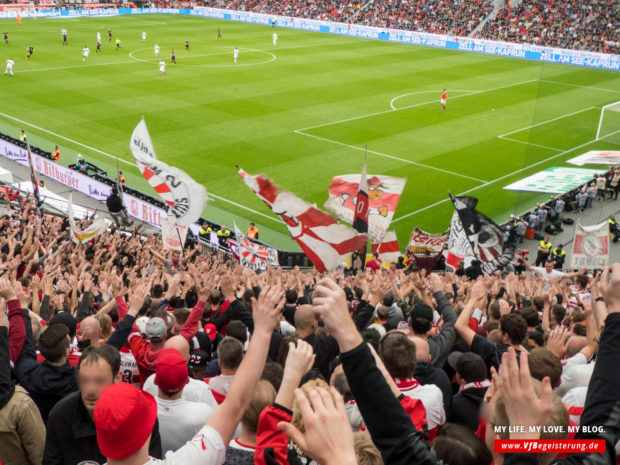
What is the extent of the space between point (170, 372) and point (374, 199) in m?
9.03

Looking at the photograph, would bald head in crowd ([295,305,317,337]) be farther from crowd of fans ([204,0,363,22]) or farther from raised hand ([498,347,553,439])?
crowd of fans ([204,0,363,22])

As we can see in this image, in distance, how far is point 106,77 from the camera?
4266 centimetres

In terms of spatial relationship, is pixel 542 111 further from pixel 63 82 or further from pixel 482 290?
pixel 482 290

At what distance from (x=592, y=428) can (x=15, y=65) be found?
161 feet

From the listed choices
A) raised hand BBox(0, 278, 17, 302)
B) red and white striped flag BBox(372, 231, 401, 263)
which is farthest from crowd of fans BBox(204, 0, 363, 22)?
raised hand BBox(0, 278, 17, 302)

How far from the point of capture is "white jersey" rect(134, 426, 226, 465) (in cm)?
301

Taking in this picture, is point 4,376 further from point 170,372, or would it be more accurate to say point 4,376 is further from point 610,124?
point 610,124

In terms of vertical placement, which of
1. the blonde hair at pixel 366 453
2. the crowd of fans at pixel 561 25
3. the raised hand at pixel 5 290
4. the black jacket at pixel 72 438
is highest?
the crowd of fans at pixel 561 25

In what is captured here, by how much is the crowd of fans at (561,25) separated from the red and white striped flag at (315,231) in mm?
46968

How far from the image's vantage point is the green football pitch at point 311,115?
86.0ft

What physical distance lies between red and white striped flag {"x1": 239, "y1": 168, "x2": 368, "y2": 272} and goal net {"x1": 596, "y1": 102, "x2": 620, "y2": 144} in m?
21.6

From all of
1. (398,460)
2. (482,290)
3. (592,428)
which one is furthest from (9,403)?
(482,290)

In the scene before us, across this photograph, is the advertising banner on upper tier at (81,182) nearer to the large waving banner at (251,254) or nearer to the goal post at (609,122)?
the large waving banner at (251,254)

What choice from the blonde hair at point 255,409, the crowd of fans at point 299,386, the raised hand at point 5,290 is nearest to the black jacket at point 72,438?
the crowd of fans at point 299,386
